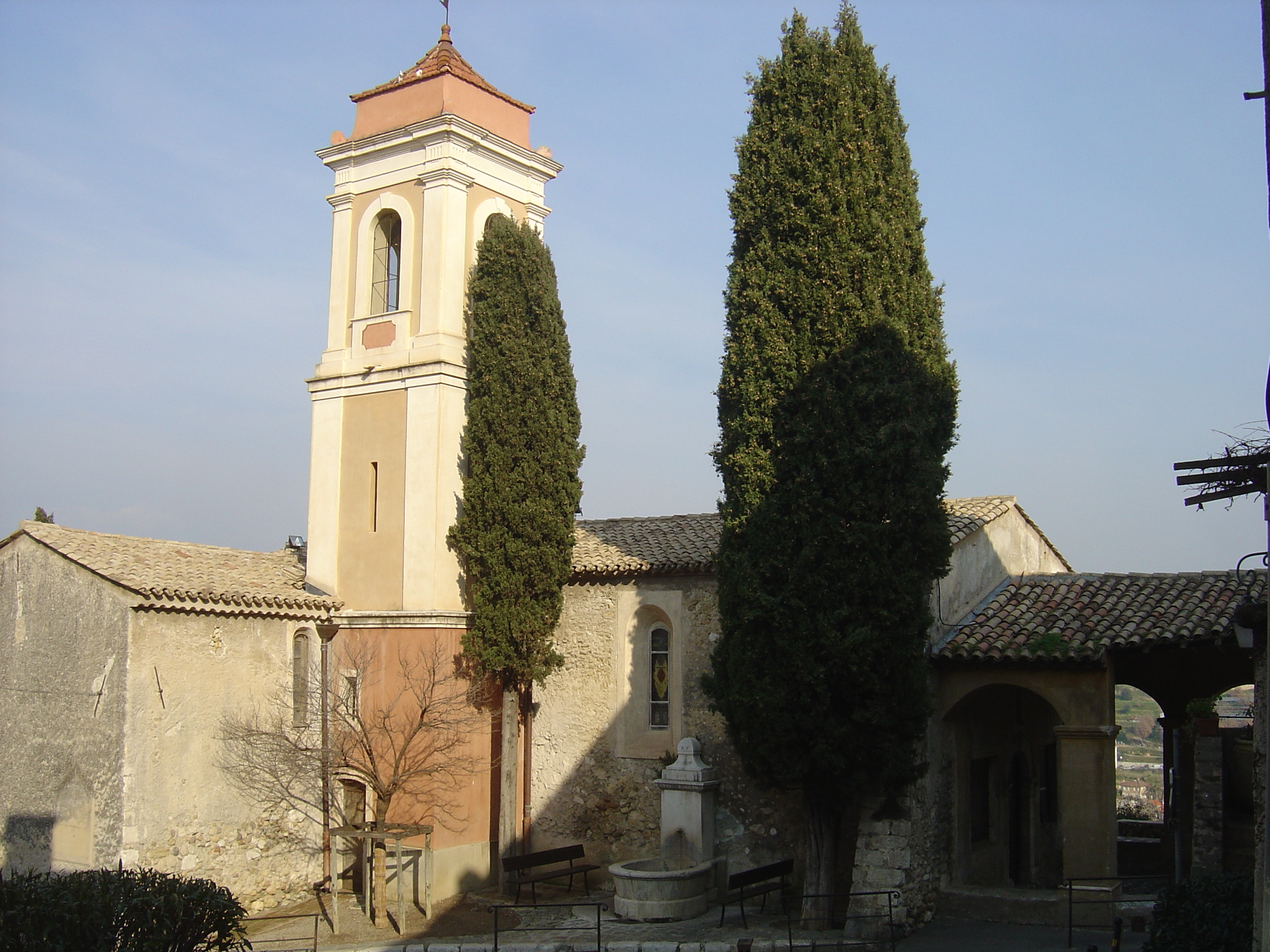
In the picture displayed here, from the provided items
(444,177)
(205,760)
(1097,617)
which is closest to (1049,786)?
(1097,617)

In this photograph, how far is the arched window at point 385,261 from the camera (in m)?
20.4

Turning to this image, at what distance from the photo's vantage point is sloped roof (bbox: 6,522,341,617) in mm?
16672

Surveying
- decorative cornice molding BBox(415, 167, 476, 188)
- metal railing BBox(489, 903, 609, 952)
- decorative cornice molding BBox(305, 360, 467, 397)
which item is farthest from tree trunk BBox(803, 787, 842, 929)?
decorative cornice molding BBox(415, 167, 476, 188)

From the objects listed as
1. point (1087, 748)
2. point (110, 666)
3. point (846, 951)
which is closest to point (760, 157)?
point (1087, 748)

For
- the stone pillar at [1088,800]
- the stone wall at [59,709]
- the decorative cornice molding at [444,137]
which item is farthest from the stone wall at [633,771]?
the decorative cornice molding at [444,137]

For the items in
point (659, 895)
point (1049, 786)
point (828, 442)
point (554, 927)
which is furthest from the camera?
point (1049, 786)

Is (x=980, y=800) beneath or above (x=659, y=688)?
beneath

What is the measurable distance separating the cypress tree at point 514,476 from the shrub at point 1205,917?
32.4 feet

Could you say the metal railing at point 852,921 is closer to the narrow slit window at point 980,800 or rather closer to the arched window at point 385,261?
the narrow slit window at point 980,800

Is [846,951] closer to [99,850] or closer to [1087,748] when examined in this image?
[1087,748]

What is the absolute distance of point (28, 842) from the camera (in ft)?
55.5

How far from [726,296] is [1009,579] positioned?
7.27 m

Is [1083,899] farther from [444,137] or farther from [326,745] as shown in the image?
[444,137]

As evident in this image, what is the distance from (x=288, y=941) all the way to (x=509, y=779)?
408 cm
